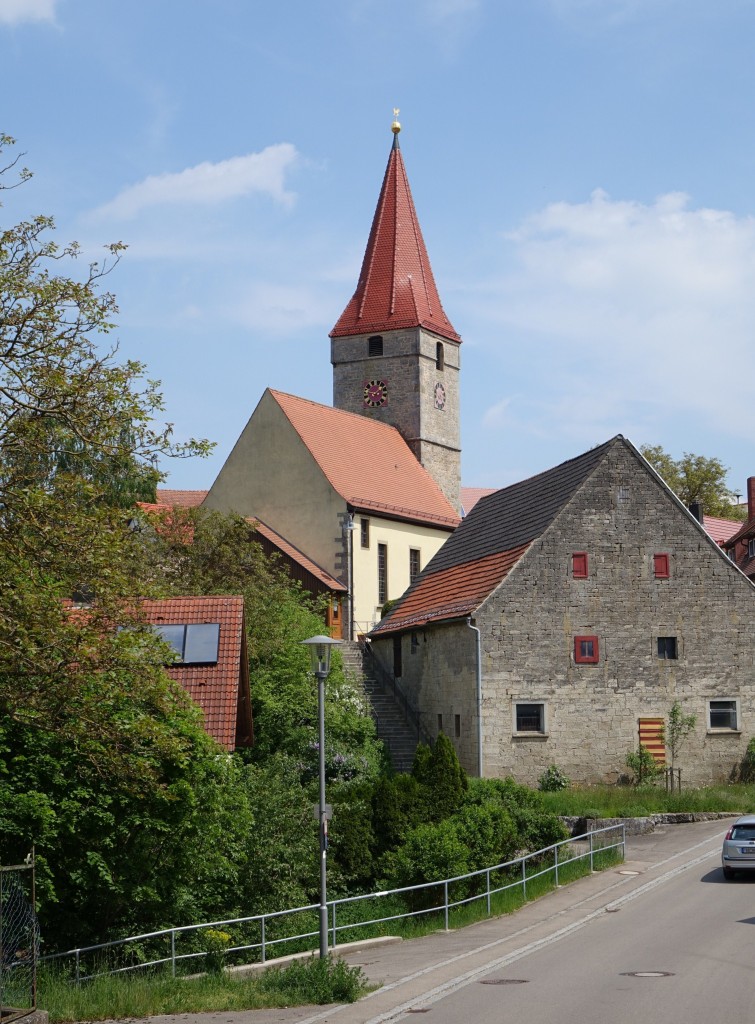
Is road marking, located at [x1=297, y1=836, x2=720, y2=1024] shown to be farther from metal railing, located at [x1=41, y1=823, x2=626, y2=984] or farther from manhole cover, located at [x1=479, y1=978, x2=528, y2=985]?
metal railing, located at [x1=41, y1=823, x2=626, y2=984]

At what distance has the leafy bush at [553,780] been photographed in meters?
34.6

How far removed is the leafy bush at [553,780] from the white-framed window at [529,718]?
3.16 feet

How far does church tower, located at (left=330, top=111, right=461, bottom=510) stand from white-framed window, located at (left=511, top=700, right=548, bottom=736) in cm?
3258

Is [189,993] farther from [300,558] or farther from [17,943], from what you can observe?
[300,558]

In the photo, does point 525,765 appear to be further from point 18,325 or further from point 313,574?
point 18,325

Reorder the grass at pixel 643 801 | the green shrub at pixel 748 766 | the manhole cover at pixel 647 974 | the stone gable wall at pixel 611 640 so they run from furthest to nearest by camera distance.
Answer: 1. the green shrub at pixel 748 766
2. the stone gable wall at pixel 611 640
3. the grass at pixel 643 801
4. the manhole cover at pixel 647 974

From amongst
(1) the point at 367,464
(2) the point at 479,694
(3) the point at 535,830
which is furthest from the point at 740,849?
(1) the point at 367,464

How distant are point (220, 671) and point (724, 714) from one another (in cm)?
1650

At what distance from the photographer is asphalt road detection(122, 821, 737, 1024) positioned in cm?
1386

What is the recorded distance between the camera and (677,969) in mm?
15914

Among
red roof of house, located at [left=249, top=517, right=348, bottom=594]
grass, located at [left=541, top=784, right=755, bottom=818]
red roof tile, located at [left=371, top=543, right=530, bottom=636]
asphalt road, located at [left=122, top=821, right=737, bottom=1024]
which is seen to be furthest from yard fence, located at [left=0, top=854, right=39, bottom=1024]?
red roof of house, located at [left=249, top=517, right=348, bottom=594]

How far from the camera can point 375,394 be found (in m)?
69.3

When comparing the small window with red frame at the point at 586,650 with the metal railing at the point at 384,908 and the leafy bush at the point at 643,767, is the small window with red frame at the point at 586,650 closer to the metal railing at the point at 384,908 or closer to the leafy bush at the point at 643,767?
the leafy bush at the point at 643,767

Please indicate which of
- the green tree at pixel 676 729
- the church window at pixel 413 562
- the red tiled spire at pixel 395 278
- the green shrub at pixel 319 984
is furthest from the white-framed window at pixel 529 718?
the red tiled spire at pixel 395 278
